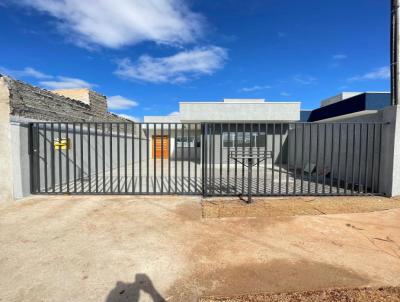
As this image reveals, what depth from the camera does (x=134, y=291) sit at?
268cm

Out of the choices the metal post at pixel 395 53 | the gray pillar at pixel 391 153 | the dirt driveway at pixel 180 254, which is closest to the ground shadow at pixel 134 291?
the dirt driveway at pixel 180 254

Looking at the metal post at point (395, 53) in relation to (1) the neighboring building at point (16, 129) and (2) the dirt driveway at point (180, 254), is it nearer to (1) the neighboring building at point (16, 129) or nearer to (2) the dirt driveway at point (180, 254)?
(2) the dirt driveway at point (180, 254)

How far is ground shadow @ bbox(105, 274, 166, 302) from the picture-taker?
2.55 m

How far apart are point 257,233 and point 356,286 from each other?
5.58 feet

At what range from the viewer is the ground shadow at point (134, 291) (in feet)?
8.38

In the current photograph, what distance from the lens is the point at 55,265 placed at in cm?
320

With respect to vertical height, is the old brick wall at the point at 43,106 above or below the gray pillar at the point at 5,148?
above

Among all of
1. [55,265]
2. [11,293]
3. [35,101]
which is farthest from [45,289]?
[35,101]

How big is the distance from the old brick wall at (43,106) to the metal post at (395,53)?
9.90 m

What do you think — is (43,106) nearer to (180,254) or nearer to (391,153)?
(180,254)

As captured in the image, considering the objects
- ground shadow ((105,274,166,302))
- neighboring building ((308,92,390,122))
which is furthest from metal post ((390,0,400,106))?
ground shadow ((105,274,166,302))

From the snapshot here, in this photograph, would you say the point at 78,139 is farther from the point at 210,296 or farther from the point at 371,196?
the point at 371,196

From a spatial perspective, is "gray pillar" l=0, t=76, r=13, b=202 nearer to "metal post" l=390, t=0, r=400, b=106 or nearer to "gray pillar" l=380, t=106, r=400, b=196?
"gray pillar" l=380, t=106, r=400, b=196

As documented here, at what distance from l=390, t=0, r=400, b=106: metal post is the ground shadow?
24.8 feet
